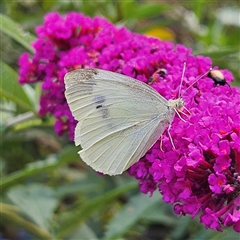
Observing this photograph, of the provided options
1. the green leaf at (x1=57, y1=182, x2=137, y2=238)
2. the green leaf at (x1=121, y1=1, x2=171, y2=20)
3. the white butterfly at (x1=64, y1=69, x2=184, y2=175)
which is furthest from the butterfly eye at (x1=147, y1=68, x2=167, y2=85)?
the green leaf at (x1=121, y1=1, x2=171, y2=20)

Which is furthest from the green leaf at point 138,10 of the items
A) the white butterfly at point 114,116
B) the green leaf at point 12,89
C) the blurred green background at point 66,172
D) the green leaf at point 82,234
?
the white butterfly at point 114,116

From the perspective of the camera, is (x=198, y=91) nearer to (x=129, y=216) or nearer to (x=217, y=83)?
(x=217, y=83)

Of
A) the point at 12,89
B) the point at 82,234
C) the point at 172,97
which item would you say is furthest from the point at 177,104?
the point at 82,234

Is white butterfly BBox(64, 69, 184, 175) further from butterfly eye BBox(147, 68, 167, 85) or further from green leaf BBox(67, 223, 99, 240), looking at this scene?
green leaf BBox(67, 223, 99, 240)

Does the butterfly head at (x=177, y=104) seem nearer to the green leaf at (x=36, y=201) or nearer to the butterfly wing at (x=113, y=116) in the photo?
the butterfly wing at (x=113, y=116)

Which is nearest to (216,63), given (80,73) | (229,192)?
(80,73)

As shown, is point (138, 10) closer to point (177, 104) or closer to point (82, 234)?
point (82, 234)
